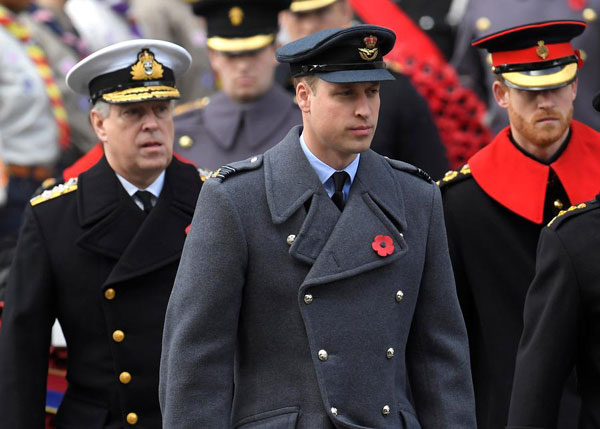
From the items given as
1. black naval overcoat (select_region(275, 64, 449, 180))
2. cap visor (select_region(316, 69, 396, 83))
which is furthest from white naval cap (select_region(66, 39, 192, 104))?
black naval overcoat (select_region(275, 64, 449, 180))

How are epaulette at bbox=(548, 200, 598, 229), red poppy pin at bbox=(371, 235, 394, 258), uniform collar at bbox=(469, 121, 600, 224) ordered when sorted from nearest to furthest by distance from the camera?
red poppy pin at bbox=(371, 235, 394, 258) < epaulette at bbox=(548, 200, 598, 229) < uniform collar at bbox=(469, 121, 600, 224)

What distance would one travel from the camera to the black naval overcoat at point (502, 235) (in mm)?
6977

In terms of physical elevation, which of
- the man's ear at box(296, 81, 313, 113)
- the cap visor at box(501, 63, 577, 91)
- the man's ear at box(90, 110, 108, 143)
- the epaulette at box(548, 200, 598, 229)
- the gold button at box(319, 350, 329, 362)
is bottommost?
the gold button at box(319, 350, 329, 362)

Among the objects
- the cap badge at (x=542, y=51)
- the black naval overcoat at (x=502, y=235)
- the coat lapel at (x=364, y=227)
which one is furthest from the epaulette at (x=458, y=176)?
the coat lapel at (x=364, y=227)

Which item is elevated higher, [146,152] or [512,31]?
[512,31]

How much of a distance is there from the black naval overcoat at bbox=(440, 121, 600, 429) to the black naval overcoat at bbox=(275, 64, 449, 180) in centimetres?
146

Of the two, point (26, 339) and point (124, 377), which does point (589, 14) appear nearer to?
point (124, 377)

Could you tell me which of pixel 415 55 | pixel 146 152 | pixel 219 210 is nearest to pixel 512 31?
pixel 146 152

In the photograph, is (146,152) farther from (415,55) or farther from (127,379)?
(415,55)

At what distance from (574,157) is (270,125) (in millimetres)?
2329

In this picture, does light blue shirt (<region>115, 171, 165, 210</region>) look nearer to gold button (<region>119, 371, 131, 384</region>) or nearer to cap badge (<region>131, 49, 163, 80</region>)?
cap badge (<region>131, 49, 163, 80</region>)

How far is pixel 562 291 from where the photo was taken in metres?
5.72

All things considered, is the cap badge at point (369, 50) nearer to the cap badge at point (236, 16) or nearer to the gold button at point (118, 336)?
the gold button at point (118, 336)

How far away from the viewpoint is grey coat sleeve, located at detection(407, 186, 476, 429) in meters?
5.73
